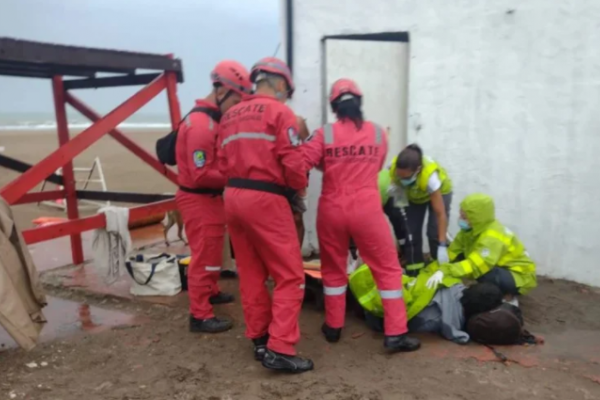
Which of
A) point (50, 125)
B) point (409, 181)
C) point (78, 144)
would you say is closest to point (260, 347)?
point (409, 181)

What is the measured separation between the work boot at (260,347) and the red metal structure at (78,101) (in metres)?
1.95

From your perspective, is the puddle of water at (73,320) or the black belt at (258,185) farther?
the puddle of water at (73,320)

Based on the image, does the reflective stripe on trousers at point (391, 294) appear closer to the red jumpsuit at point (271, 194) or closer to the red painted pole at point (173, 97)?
the red jumpsuit at point (271, 194)

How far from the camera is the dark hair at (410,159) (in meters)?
4.45

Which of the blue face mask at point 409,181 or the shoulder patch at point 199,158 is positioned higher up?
the shoulder patch at point 199,158

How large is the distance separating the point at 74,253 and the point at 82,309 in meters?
1.49

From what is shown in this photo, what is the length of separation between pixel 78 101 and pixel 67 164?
0.66 m

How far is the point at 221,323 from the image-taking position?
4477mm

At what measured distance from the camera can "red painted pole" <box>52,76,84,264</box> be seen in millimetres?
5957

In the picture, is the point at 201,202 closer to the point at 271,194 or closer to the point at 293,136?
the point at 271,194

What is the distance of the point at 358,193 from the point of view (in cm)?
391

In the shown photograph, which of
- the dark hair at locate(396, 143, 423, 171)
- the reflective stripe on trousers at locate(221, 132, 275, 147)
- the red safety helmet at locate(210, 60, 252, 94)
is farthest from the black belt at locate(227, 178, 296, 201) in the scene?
the dark hair at locate(396, 143, 423, 171)

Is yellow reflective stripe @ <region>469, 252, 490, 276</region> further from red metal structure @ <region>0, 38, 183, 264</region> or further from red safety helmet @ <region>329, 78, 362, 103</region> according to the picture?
red metal structure @ <region>0, 38, 183, 264</region>

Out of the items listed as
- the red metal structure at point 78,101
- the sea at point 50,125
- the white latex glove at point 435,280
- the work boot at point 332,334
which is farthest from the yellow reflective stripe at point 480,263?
the sea at point 50,125
